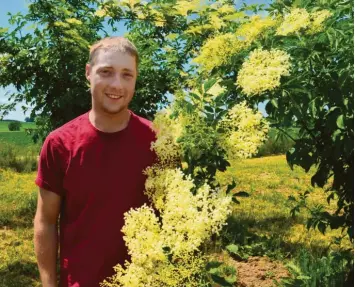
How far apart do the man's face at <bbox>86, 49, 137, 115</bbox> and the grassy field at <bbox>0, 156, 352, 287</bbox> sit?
2.45 m

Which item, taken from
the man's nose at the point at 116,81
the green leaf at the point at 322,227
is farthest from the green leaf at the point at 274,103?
the green leaf at the point at 322,227

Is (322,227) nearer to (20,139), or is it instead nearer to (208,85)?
(208,85)

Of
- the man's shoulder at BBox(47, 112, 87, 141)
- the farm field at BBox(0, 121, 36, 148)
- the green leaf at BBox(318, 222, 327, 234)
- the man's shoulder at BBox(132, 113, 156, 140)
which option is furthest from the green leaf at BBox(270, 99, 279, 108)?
the farm field at BBox(0, 121, 36, 148)

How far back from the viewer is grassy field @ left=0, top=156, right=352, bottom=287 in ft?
17.5

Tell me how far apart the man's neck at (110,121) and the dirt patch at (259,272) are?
290 centimetres

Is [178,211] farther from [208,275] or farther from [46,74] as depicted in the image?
[46,74]

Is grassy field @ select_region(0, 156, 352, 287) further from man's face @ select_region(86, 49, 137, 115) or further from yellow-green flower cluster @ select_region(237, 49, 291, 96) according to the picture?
man's face @ select_region(86, 49, 137, 115)

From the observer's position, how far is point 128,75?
198 cm

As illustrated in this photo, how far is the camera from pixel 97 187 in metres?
2.01

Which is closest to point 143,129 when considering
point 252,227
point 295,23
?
point 295,23

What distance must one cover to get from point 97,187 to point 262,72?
2.50 feet

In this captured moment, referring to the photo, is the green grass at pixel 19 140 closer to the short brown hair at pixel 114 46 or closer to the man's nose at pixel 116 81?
the short brown hair at pixel 114 46

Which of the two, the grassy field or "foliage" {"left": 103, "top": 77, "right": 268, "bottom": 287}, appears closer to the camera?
"foliage" {"left": 103, "top": 77, "right": 268, "bottom": 287}

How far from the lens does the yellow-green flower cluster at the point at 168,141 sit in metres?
1.91
